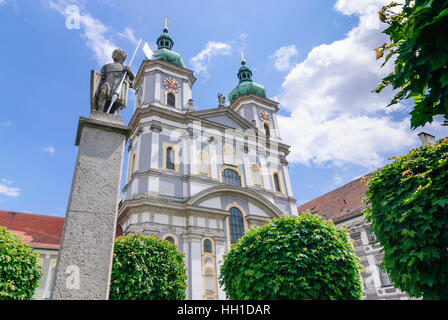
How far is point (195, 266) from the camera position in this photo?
62.1 ft

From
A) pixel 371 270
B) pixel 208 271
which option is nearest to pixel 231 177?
pixel 208 271

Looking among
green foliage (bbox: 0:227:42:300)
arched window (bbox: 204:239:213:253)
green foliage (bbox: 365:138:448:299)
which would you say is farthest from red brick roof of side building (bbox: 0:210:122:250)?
green foliage (bbox: 365:138:448:299)

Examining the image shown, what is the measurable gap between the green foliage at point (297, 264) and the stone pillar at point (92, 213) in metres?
6.04

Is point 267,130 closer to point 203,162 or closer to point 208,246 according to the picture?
point 203,162

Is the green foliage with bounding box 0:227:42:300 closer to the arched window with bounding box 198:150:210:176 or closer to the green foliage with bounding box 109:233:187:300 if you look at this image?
the green foliage with bounding box 109:233:187:300

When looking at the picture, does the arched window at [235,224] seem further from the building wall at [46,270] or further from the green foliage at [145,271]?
the building wall at [46,270]

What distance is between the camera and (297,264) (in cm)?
930

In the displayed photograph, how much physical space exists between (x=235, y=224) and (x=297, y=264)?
13.2 meters

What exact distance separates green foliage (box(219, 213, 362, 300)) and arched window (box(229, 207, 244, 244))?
10.2 meters

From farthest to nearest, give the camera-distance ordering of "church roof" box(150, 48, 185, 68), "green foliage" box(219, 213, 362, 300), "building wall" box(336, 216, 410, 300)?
"church roof" box(150, 48, 185, 68) → "building wall" box(336, 216, 410, 300) → "green foliage" box(219, 213, 362, 300)

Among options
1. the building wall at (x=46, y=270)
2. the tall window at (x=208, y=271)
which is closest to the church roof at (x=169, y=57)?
the tall window at (x=208, y=271)

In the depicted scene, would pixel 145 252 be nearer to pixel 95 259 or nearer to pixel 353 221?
pixel 95 259

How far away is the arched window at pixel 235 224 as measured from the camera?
21.7 metres

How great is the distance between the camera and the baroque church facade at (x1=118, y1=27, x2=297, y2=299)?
64.1 ft
